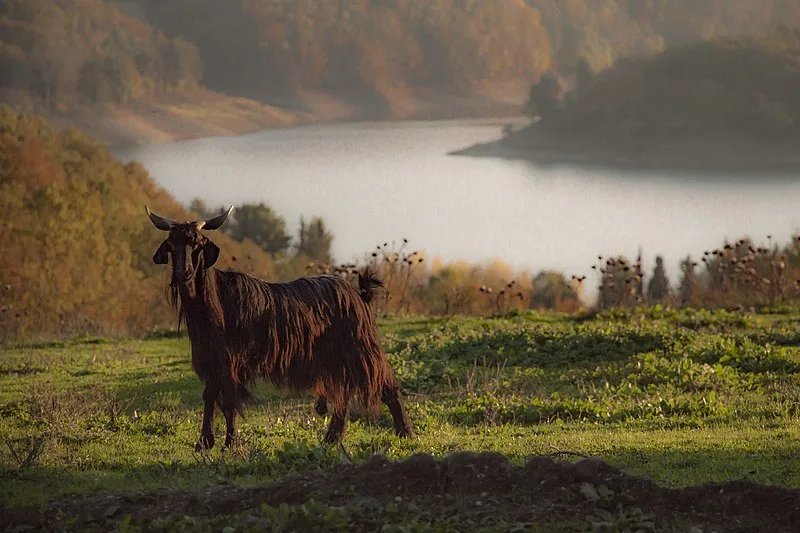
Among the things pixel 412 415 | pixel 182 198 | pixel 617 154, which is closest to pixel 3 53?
pixel 182 198

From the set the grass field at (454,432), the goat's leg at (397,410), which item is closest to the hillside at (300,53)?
the grass field at (454,432)

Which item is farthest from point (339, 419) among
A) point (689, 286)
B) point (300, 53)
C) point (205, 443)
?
point (300, 53)

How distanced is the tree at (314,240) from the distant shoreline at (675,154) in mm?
8898

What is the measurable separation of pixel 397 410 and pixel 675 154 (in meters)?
34.9

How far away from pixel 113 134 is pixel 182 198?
215 inches

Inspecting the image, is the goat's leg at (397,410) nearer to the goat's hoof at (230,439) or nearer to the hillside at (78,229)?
the goat's hoof at (230,439)

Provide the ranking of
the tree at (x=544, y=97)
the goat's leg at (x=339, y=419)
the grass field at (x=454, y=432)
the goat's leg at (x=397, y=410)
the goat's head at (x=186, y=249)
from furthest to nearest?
the tree at (x=544, y=97) → the goat's leg at (x=397, y=410) → the goat's leg at (x=339, y=419) → the goat's head at (x=186, y=249) → the grass field at (x=454, y=432)

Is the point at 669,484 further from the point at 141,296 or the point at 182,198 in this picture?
the point at 182,198

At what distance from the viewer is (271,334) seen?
34.4ft

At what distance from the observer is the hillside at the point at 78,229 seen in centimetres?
3634

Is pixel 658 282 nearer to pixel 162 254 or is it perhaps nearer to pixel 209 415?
pixel 209 415

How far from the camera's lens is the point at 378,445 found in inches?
399

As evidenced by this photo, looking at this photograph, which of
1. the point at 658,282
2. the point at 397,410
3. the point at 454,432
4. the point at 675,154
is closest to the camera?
the point at 397,410

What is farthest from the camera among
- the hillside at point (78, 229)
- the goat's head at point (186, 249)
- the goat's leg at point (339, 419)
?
the hillside at point (78, 229)
